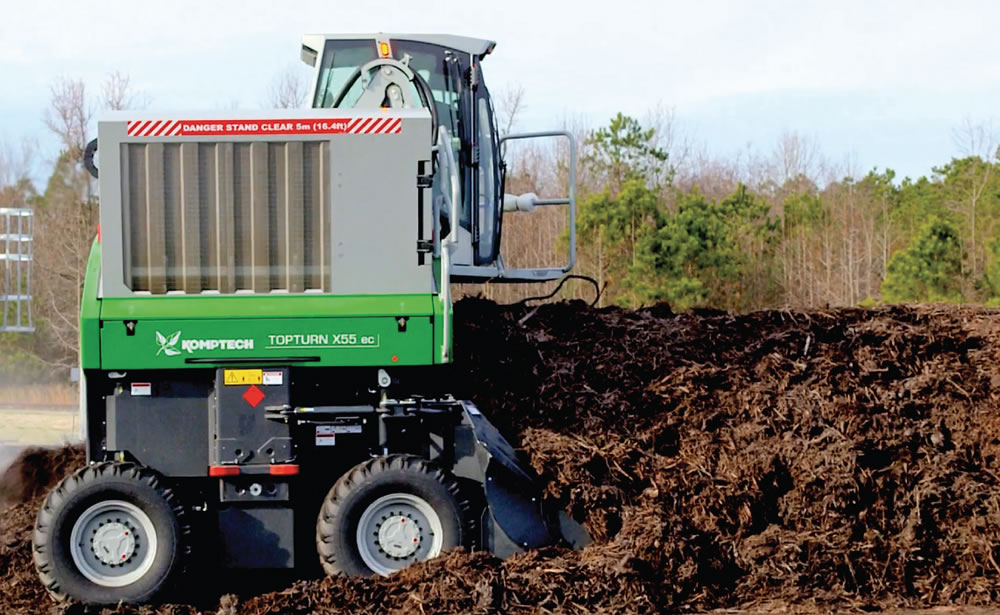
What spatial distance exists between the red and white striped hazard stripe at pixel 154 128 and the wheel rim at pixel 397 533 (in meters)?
2.74

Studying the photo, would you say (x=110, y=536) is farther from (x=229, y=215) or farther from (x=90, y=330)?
(x=229, y=215)

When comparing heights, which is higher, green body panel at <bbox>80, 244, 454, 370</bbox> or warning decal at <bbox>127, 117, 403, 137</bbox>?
warning decal at <bbox>127, 117, 403, 137</bbox>

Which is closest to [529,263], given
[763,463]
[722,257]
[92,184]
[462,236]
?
[722,257]

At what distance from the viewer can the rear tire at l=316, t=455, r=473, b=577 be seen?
7.61 m

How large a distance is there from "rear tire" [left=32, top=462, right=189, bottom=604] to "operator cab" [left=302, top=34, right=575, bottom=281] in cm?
283

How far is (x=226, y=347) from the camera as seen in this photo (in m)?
7.61

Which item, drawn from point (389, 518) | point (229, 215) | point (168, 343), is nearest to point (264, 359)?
point (168, 343)

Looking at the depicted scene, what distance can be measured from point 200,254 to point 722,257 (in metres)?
13.1

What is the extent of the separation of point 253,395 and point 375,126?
1.92 metres

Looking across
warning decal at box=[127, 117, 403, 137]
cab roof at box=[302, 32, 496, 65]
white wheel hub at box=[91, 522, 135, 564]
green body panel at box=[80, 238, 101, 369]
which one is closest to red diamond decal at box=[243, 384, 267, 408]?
green body panel at box=[80, 238, 101, 369]

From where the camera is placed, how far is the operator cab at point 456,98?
912cm

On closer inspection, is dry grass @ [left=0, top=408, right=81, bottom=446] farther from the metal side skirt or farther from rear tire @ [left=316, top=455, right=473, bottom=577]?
the metal side skirt

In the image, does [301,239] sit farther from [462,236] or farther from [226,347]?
[462,236]

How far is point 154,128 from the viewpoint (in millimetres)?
7688
